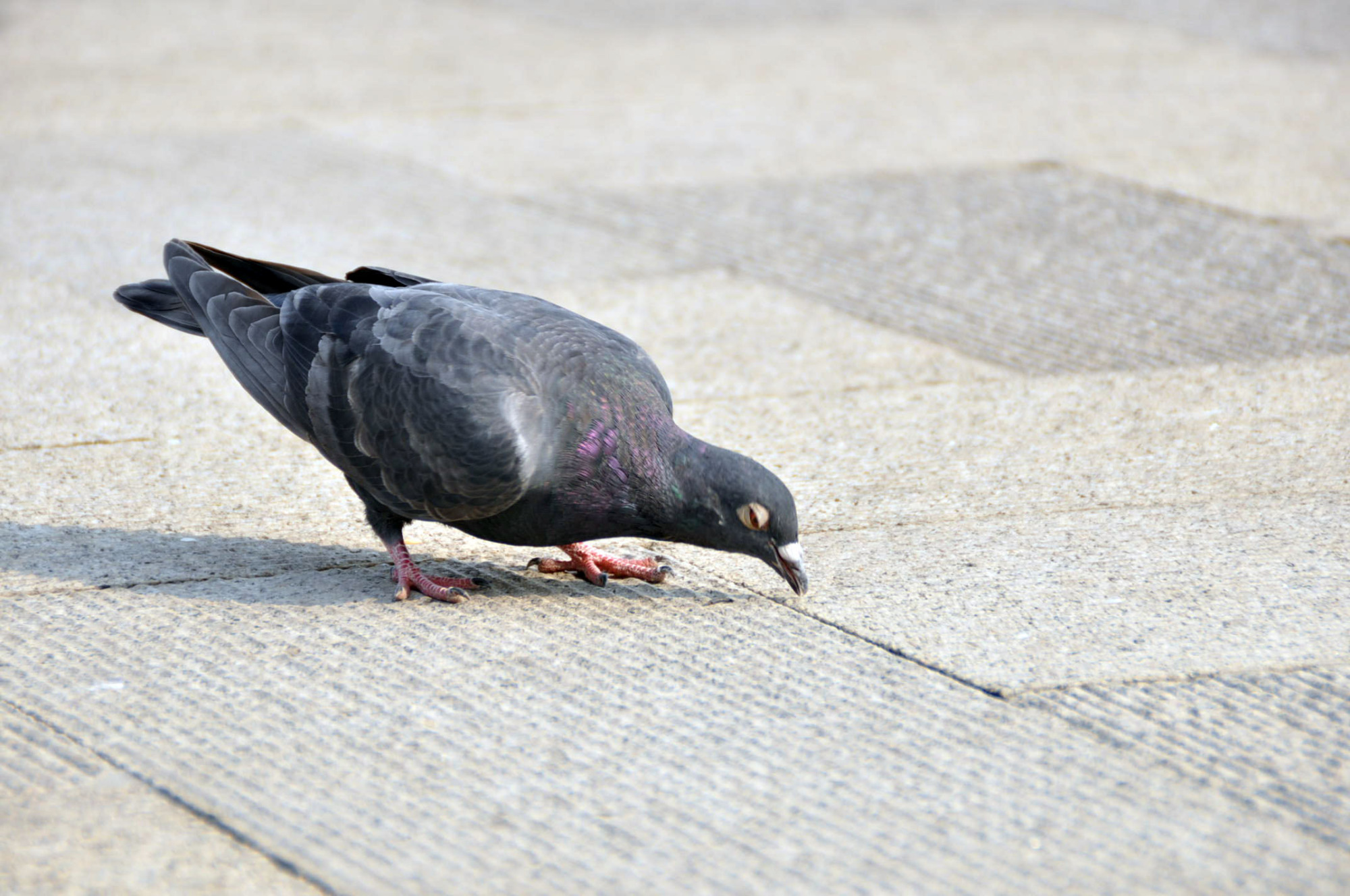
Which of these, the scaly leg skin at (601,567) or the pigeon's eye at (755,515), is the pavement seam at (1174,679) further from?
the scaly leg skin at (601,567)

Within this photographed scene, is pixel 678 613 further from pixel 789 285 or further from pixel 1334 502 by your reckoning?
pixel 789 285

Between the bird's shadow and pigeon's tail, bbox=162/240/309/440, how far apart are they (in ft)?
1.38

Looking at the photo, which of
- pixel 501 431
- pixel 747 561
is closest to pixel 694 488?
pixel 501 431

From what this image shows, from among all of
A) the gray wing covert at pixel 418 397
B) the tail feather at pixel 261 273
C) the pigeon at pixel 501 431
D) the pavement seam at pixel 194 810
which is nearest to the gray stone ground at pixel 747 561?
the pavement seam at pixel 194 810

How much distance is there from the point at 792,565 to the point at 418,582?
3.51 ft

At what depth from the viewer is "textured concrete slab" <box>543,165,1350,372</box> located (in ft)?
21.1

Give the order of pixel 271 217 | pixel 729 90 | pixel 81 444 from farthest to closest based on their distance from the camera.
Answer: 1. pixel 729 90
2. pixel 271 217
3. pixel 81 444

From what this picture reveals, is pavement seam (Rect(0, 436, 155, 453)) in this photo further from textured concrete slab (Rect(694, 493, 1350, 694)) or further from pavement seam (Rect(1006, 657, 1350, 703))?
pavement seam (Rect(1006, 657, 1350, 703))

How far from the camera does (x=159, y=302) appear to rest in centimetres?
470

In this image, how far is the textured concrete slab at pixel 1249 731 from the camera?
10.2ft

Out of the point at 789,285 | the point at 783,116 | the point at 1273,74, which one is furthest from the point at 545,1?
the point at 789,285

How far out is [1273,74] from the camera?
11.8m

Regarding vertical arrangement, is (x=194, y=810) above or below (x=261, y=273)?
below

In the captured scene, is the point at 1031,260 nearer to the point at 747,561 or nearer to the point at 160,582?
the point at 747,561
